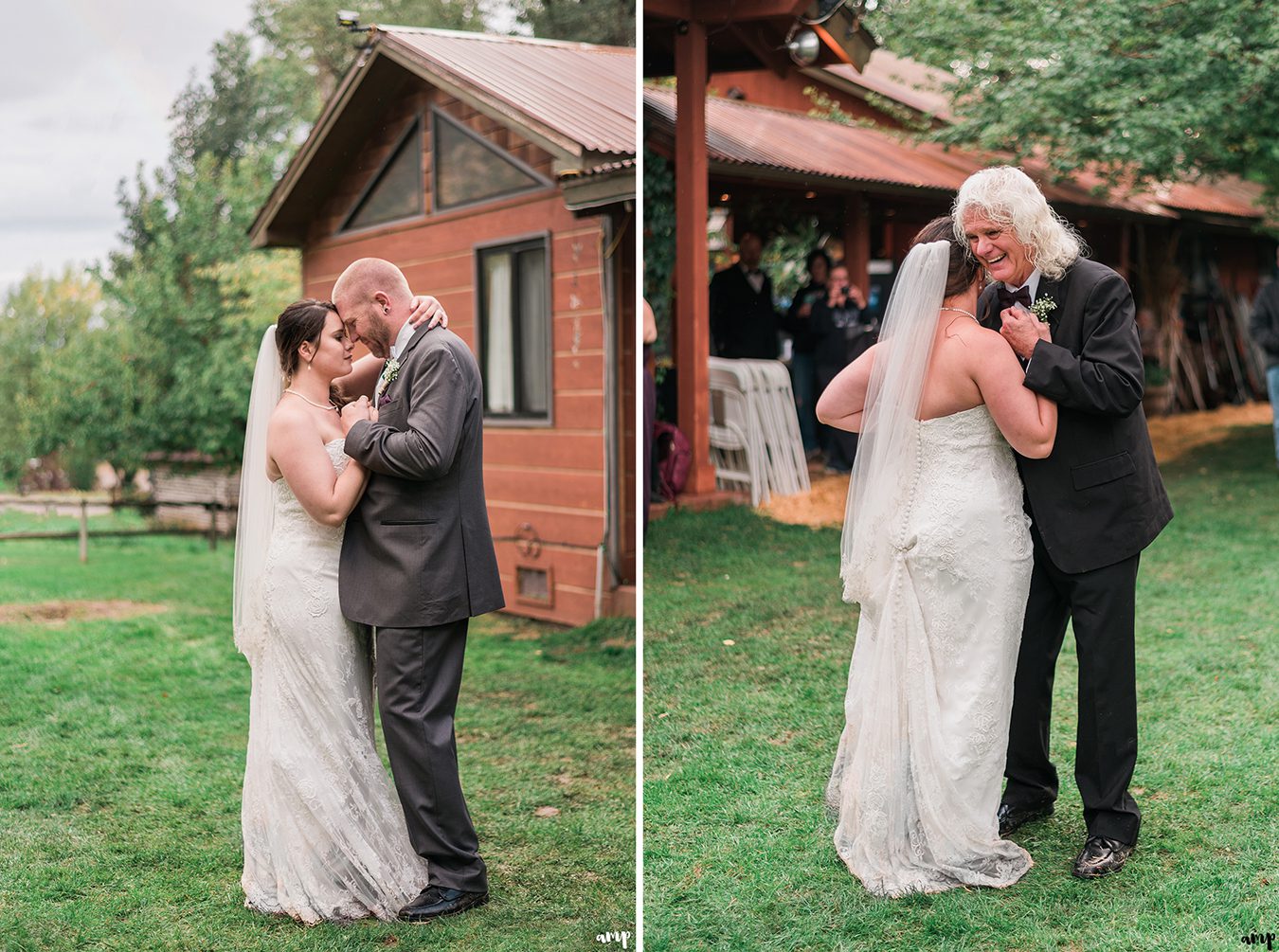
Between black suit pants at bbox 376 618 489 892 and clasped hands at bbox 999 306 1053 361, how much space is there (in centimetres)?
156

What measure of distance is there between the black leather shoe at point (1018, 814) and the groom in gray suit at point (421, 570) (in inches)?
56.9

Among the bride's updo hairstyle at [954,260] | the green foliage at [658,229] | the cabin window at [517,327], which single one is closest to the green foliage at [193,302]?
the green foliage at [658,229]

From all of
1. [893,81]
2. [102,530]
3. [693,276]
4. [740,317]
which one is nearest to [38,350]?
[102,530]

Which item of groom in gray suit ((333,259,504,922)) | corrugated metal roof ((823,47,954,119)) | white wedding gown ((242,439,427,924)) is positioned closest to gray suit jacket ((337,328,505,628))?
groom in gray suit ((333,259,504,922))

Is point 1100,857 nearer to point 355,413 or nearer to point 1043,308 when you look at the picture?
point 1043,308

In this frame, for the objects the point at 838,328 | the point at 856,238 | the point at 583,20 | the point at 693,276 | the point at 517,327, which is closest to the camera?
the point at 517,327

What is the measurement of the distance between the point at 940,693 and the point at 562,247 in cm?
422

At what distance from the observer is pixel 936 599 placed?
113 inches

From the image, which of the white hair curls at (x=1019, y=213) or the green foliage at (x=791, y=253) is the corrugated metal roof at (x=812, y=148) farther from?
the white hair curls at (x=1019, y=213)

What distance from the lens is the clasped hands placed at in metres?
2.79

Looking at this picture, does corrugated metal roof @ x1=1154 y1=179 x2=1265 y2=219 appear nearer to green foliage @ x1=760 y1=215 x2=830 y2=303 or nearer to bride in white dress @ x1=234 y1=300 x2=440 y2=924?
green foliage @ x1=760 y1=215 x2=830 y2=303

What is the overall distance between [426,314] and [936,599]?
1452mm

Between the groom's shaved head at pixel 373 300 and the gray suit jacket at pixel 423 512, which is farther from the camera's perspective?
the groom's shaved head at pixel 373 300

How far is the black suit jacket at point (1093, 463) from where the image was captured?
2.80 meters
